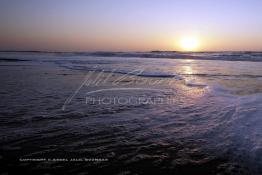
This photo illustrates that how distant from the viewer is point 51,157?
3189mm

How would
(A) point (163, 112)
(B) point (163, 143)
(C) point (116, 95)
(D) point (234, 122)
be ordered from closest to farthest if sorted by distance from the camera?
(B) point (163, 143) < (D) point (234, 122) < (A) point (163, 112) < (C) point (116, 95)

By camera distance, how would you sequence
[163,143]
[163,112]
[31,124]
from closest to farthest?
[163,143] < [31,124] < [163,112]

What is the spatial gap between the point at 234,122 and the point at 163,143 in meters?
1.74

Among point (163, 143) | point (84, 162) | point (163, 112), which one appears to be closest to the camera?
point (84, 162)

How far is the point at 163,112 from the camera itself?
219 inches

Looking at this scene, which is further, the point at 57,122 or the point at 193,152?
the point at 57,122

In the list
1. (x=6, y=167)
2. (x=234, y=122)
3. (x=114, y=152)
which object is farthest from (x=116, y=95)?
(x=6, y=167)

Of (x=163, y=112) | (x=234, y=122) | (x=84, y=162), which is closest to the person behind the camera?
(x=84, y=162)

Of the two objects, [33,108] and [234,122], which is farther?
[33,108]

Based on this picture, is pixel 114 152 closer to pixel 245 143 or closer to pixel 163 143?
pixel 163 143

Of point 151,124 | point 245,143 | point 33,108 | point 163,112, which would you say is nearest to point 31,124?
point 33,108

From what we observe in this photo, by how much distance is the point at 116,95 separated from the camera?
768 centimetres

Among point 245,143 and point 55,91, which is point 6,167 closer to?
point 245,143

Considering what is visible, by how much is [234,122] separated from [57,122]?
3016 millimetres
